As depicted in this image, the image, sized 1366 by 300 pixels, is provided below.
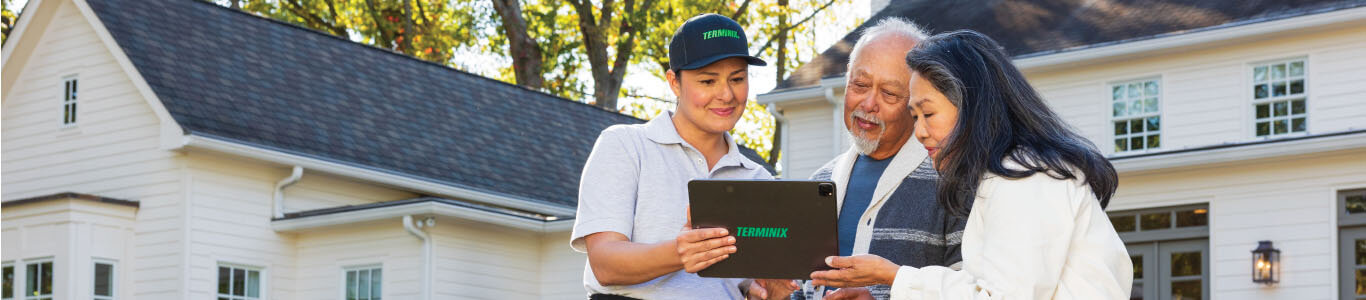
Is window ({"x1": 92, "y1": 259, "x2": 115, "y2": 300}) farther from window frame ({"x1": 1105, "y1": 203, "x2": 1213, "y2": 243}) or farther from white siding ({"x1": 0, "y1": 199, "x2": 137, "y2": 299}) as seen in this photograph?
window frame ({"x1": 1105, "y1": 203, "x2": 1213, "y2": 243})

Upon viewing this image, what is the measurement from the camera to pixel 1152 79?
704 inches

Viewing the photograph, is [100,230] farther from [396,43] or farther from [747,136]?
[747,136]

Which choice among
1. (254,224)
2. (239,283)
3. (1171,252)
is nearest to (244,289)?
(239,283)

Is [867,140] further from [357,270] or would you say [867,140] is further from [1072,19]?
[1072,19]

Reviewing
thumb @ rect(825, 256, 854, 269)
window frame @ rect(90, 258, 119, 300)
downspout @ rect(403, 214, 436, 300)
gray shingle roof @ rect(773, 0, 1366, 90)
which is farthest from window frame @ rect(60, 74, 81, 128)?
thumb @ rect(825, 256, 854, 269)

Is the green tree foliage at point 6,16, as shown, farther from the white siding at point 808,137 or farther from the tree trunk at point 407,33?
the white siding at point 808,137

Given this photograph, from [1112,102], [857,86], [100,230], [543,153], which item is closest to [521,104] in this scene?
[543,153]

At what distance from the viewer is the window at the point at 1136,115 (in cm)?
1777

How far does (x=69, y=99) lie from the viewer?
19453 millimetres

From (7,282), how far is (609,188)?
53.0 ft

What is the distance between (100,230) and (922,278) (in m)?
16.1

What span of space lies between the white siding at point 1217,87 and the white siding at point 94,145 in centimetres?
1003

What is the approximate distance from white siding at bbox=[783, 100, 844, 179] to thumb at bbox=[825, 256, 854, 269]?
665 inches

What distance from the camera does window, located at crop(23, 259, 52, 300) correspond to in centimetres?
1768
